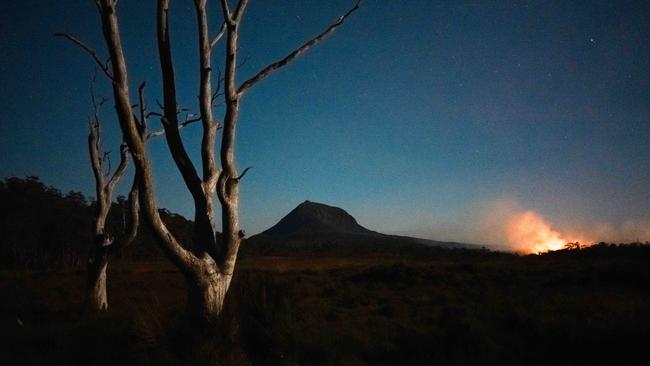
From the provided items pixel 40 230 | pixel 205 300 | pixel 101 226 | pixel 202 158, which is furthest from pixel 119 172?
pixel 40 230

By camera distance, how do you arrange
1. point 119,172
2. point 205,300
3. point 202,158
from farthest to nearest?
point 119,172 → point 202,158 → point 205,300

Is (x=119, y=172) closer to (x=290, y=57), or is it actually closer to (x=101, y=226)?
(x=101, y=226)

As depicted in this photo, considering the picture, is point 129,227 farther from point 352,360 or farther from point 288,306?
point 352,360

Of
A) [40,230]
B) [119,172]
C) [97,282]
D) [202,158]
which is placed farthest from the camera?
[40,230]

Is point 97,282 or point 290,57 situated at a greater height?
point 290,57

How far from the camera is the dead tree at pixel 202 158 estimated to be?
15.7 feet

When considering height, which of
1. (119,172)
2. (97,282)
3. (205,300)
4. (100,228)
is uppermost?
(119,172)

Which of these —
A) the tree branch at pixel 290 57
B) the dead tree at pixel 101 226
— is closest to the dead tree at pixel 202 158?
the tree branch at pixel 290 57

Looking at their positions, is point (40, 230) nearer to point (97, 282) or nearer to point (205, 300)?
point (97, 282)

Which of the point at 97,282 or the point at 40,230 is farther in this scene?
the point at 40,230

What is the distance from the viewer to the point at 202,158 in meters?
5.91

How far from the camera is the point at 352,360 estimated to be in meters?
5.10

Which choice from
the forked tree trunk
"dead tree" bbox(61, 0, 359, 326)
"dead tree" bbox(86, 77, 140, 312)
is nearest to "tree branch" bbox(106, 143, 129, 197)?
"dead tree" bbox(86, 77, 140, 312)

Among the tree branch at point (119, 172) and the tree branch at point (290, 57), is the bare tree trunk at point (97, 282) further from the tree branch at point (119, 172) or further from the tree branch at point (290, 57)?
the tree branch at point (290, 57)
